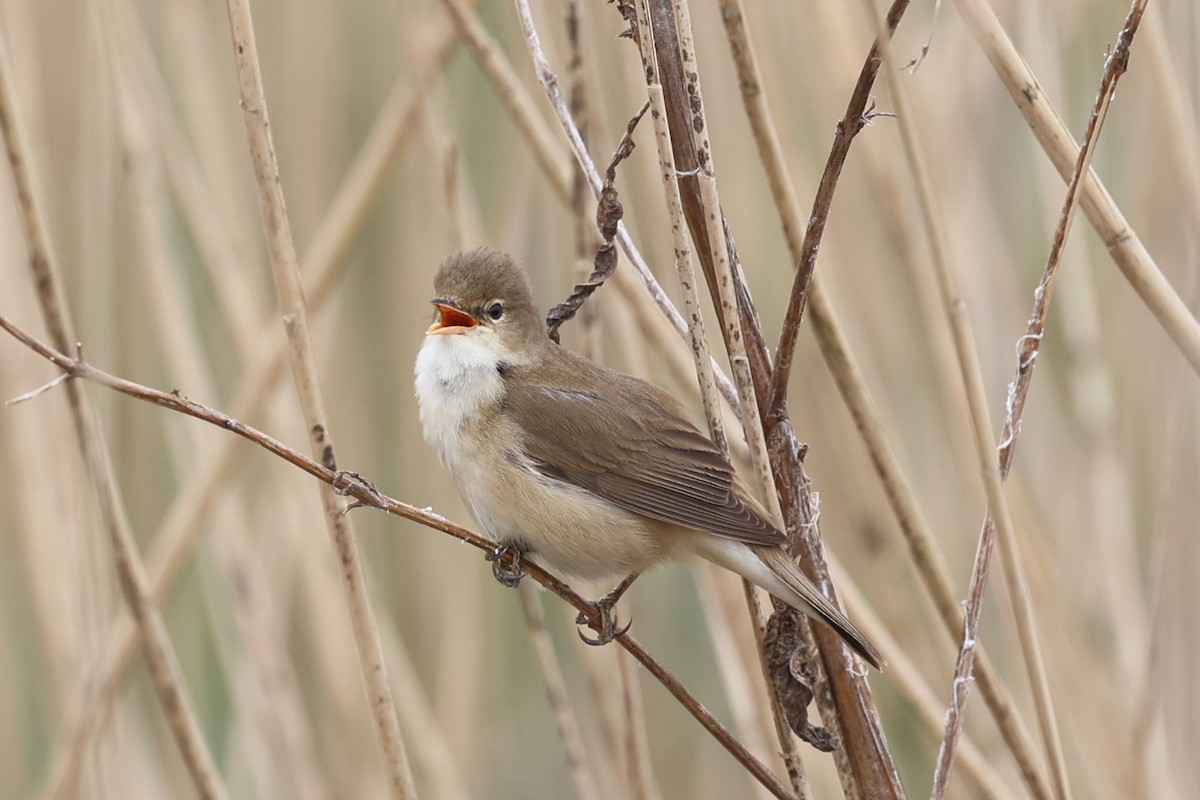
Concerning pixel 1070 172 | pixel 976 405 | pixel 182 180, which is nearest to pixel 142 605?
pixel 182 180

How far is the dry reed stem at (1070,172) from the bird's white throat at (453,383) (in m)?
0.99

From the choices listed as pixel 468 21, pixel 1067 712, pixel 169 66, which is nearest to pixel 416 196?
pixel 169 66

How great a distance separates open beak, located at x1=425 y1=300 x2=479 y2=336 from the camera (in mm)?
2221

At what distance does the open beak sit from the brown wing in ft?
0.46

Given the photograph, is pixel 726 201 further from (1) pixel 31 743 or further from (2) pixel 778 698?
(1) pixel 31 743

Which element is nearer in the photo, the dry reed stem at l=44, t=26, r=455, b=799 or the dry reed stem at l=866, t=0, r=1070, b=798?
the dry reed stem at l=866, t=0, r=1070, b=798

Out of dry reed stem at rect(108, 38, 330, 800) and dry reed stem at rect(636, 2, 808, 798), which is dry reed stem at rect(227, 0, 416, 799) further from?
dry reed stem at rect(108, 38, 330, 800)

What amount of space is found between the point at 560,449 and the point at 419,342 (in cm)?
124

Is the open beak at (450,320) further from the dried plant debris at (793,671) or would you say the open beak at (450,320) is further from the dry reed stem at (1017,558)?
the dry reed stem at (1017,558)

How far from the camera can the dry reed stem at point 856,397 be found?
1.65 meters

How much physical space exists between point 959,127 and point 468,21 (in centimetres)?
126

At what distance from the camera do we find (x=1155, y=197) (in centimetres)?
282

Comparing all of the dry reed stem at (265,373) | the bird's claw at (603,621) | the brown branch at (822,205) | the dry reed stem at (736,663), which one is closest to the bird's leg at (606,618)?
the bird's claw at (603,621)

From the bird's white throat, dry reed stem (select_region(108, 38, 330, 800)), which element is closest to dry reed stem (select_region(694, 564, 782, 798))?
the bird's white throat
